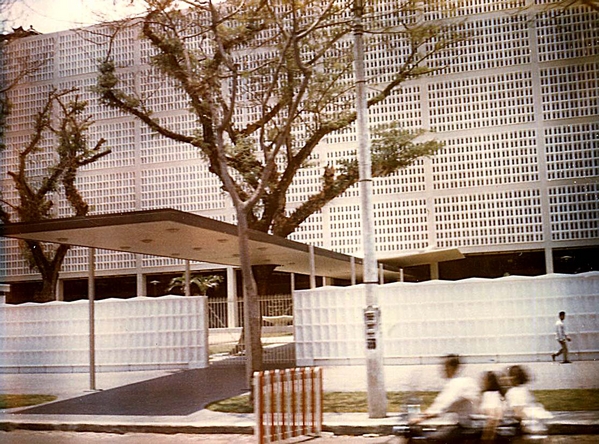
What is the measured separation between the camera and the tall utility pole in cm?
1083

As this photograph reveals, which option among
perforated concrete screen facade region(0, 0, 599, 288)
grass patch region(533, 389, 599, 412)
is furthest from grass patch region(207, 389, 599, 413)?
perforated concrete screen facade region(0, 0, 599, 288)

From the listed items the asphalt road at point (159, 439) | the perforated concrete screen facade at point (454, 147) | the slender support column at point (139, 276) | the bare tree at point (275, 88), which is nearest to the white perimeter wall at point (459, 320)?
the bare tree at point (275, 88)

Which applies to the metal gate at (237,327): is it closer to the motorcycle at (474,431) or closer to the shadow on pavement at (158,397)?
the shadow on pavement at (158,397)

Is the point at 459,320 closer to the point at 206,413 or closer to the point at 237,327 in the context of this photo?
the point at 206,413

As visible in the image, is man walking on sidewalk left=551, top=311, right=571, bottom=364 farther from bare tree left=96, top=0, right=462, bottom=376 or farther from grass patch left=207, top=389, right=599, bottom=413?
bare tree left=96, top=0, right=462, bottom=376

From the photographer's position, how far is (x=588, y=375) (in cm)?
1449

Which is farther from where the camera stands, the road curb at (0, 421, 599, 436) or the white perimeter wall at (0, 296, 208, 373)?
the white perimeter wall at (0, 296, 208, 373)

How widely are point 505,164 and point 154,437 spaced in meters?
22.2

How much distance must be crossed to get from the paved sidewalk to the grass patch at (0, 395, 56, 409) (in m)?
0.35

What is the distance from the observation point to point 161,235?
50.1 feet

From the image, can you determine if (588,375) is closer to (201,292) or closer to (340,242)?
(340,242)

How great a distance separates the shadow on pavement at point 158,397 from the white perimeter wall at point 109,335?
75.2 inches

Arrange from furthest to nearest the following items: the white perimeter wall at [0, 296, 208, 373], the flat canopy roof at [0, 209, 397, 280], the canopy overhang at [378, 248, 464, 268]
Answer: the canopy overhang at [378, 248, 464, 268]
the white perimeter wall at [0, 296, 208, 373]
the flat canopy roof at [0, 209, 397, 280]

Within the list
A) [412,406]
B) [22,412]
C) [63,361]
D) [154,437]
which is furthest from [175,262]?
[412,406]
